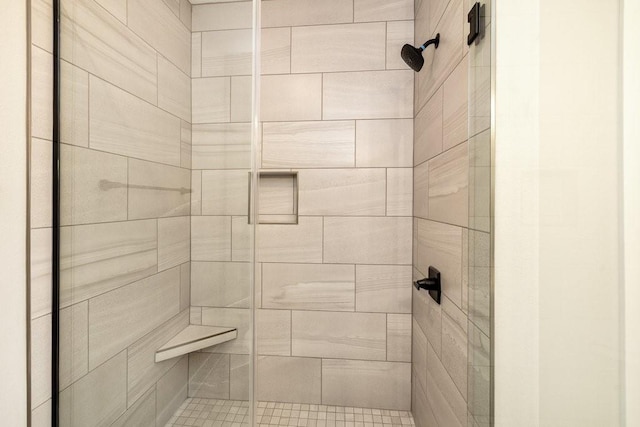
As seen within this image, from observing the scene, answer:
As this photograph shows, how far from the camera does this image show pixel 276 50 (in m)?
1.59

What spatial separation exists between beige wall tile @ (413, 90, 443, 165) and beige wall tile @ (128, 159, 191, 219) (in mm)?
825

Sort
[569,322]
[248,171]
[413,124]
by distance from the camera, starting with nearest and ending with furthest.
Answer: [569,322] < [248,171] < [413,124]

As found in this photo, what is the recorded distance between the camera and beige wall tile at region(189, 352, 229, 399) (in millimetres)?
766

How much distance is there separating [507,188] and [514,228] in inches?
3.1

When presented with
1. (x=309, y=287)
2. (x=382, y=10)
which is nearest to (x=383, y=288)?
(x=309, y=287)

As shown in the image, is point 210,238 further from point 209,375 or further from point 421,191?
point 421,191

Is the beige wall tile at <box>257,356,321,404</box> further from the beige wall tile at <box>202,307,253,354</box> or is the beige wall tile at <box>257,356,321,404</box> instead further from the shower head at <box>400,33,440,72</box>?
the shower head at <box>400,33,440,72</box>

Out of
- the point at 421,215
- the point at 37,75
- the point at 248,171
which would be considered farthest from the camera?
the point at 421,215

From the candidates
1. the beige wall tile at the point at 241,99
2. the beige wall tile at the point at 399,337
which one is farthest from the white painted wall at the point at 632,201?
the beige wall tile at the point at 399,337

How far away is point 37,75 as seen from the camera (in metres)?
0.68

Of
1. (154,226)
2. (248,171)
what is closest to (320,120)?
(248,171)

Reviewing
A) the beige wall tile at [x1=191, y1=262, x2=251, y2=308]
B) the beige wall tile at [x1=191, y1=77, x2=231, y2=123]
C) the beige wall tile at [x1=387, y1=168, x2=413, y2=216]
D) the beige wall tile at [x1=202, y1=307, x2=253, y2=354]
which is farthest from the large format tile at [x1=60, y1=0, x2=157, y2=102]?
the beige wall tile at [x1=387, y1=168, x2=413, y2=216]

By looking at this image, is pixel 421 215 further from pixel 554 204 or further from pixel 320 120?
pixel 554 204

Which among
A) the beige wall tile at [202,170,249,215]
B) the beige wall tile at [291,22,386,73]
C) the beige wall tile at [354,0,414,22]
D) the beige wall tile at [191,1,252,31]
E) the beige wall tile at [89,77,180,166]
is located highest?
the beige wall tile at [354,0,414,22]
